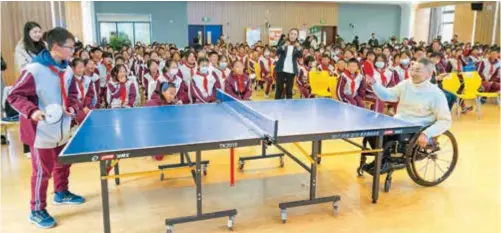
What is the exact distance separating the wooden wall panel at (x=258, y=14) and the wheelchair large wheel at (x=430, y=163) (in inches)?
638

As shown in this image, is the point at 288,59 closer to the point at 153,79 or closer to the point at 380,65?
the point at 380,65

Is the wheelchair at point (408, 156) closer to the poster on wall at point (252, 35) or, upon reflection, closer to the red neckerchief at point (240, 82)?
the red neckerchief at point (240, 82)

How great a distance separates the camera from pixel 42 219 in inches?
125

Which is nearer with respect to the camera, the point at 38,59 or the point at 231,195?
the point at 38,59

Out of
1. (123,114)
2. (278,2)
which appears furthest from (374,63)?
(278,2)

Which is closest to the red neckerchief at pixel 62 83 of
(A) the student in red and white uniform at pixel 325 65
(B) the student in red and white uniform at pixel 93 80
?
(B) the student in red and white uniform at pixel 93 80

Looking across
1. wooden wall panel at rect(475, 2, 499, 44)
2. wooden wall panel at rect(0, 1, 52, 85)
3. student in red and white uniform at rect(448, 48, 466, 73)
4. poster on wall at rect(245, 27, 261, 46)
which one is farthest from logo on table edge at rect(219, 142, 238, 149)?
poster on wall at rect(245, 27, 261, 46)

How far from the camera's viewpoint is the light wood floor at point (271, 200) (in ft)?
10.6

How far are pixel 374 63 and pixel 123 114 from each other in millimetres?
5387

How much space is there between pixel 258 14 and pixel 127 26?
256 inches

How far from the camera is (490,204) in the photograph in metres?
3.63

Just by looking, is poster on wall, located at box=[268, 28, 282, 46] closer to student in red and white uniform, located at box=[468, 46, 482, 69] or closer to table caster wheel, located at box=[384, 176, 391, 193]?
student in red and white uniform, located at box=[468, 46, 482, 69]

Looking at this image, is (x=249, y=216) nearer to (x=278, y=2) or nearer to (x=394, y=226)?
(x=394, y=226)

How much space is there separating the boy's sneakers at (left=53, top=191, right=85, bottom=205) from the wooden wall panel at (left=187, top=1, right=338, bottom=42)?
55.0 ft
